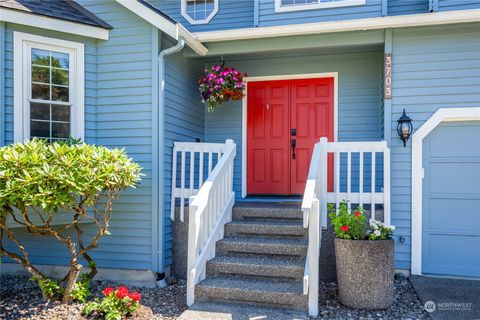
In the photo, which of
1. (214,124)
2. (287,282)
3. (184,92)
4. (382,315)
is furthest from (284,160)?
(382,315)

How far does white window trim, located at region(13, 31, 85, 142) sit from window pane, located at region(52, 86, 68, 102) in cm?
6

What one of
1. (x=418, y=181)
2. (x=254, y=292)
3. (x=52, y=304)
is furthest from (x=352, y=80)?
(x=52, y=304)

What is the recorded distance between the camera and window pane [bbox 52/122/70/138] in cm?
444

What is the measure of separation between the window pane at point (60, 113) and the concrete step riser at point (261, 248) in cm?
241

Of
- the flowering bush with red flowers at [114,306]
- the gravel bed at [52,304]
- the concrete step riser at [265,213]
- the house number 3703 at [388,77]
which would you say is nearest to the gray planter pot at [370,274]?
the concrete step riser at [265,213]

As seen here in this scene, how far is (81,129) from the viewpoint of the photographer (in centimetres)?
456

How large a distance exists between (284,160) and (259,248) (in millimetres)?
2031

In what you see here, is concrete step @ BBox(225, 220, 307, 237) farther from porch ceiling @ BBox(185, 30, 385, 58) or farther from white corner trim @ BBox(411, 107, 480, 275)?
porch ceiling @ BBox(185, 30, 385, 58)

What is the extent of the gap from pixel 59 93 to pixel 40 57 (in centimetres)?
45

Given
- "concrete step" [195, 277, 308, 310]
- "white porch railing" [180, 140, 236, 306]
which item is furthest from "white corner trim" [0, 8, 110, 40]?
"concrete step" [195, 277, 308, 310]

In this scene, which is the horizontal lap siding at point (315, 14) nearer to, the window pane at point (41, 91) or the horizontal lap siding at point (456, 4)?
the horizontal lap siding at point (456, 4)

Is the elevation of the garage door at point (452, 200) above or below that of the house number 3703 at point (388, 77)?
below

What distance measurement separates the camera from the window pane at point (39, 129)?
4.33 m

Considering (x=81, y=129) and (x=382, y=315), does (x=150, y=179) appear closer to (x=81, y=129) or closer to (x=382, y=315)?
(x=81, y=129)
